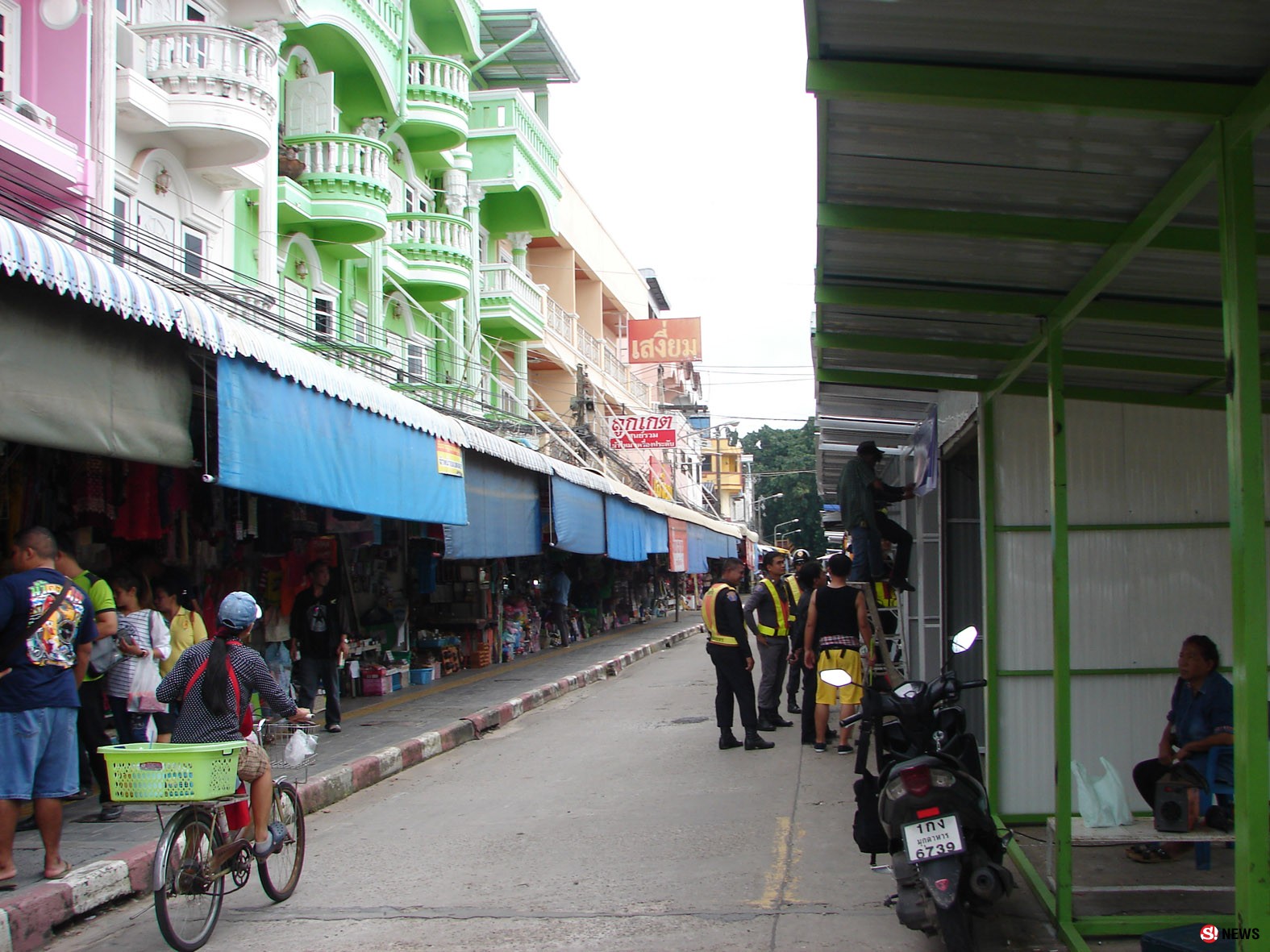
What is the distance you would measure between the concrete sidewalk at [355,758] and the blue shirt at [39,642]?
3.18 ft

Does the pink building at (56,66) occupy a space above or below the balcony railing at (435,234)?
below

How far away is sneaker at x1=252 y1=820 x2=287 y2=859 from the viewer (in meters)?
5.83

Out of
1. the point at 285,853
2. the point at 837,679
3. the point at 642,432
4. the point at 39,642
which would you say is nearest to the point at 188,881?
the point at 285,853

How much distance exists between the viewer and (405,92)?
21000mm

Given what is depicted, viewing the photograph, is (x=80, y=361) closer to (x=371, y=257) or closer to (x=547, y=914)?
(x=547, y=914)

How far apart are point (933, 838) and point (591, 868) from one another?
260 cm

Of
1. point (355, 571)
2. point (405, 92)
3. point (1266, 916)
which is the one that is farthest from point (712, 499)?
point (1266, 916)

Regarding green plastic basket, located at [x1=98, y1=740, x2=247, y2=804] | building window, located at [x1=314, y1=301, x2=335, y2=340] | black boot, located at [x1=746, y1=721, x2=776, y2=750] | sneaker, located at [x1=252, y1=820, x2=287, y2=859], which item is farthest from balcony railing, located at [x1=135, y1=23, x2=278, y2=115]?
green plastic basket, located at [x1=98, y1=740, x2=247, y2=804]

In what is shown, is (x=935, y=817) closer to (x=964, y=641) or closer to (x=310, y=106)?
(x=964, y=641)

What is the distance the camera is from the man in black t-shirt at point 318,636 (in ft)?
37.9

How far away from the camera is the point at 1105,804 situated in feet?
18.6

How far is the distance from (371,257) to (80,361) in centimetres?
1396

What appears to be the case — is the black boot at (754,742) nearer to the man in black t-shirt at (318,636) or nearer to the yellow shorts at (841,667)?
the yellow shorts at (841,667)

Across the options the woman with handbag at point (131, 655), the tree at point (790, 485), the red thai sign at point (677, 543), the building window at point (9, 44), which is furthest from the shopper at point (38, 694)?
the tree at point (790, 485)
